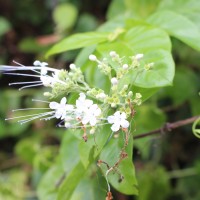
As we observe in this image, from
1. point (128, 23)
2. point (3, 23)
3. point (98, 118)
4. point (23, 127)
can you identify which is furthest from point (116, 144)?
point (3, 23)

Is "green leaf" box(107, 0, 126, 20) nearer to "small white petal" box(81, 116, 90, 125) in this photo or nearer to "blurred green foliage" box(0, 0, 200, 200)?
"blurred green foliage" box(0, 0, 200, 200)

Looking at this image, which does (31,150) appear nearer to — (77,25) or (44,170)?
(44,170)

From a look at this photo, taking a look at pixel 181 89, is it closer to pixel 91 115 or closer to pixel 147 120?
pixel 147 120

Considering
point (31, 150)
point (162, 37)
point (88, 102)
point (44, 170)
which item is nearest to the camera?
point (88, 102)

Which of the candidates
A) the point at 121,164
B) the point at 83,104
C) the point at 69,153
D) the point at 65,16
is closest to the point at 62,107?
the point at 83,104

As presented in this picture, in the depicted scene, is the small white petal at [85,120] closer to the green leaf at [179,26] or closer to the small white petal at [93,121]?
the small white petal at [93,121]
